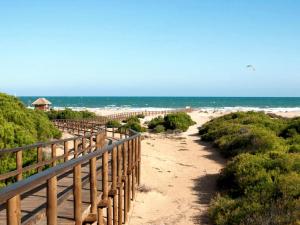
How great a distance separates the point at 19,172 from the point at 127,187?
5.02 metres

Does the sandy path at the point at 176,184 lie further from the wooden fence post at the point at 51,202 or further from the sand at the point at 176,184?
the wooden fence post at the point at 51,202

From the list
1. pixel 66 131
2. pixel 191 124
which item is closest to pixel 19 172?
pixel 66 131

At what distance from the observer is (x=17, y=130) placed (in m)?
13.4

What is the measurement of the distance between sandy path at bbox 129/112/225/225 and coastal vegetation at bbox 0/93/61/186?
11.5 feet

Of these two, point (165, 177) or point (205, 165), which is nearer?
point (165, 177)

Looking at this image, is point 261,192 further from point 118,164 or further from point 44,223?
point 44,223

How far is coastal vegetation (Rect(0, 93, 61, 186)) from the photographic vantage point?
490 inches

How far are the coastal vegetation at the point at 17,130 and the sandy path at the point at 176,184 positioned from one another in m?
3.51

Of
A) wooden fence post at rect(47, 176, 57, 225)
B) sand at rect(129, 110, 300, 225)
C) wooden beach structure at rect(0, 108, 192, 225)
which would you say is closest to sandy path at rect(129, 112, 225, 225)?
sand at rect(129, 110, 300, 225)

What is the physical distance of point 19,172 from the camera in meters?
7.71

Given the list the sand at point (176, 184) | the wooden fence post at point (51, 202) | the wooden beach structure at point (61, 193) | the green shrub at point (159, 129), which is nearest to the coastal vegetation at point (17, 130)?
the wooden beach structure at point (61, 193)

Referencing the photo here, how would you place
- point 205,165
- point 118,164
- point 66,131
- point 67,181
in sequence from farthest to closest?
point 66,131 < point 205,165 < point 118,164 < point 67,181

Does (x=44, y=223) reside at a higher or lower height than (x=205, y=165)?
higher

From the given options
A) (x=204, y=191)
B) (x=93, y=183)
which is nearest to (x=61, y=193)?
(x=93, y=183)
